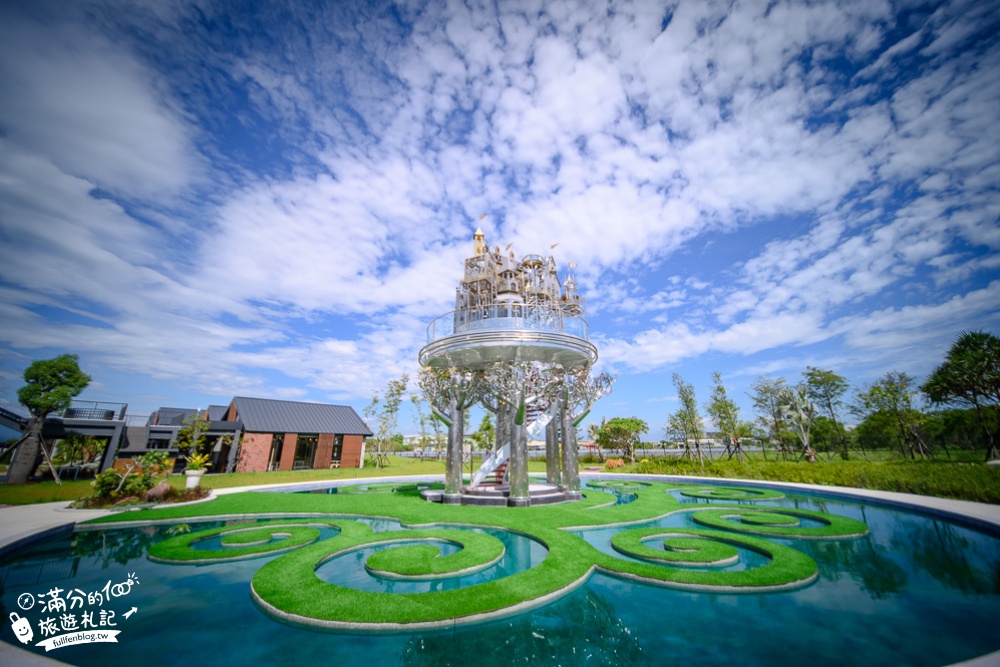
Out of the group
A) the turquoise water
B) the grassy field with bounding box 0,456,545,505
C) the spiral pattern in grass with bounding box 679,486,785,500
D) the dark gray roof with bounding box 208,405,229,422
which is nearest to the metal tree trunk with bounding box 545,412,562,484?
the spiral pattern in grass with bounding box 679,486,785,500

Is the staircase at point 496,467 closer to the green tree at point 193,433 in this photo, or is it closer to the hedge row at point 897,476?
the hedge row at point 897,476

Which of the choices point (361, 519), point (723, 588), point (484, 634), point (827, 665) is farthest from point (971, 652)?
point (361, 519)

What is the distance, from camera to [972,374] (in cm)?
A: 2466

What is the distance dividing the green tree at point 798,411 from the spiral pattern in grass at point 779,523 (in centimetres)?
2503

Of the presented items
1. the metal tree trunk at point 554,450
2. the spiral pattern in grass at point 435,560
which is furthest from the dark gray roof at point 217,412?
the spiral pattern in grass at point 435,560

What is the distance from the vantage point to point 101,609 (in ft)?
19.8

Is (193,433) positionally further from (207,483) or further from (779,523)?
(779,523)

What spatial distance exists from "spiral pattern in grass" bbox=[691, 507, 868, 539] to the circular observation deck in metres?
7.26

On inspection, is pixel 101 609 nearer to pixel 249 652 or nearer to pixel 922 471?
pixel 249 652

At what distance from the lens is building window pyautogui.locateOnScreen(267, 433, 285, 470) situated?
31.7 meters

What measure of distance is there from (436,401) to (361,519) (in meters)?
5.66

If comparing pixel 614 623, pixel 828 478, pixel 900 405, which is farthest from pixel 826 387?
pixel 614 623

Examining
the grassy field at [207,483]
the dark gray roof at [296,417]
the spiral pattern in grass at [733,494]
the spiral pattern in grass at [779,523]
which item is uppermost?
the dark gray roof at [296,417]

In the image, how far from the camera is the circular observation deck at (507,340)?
47.0 ft
